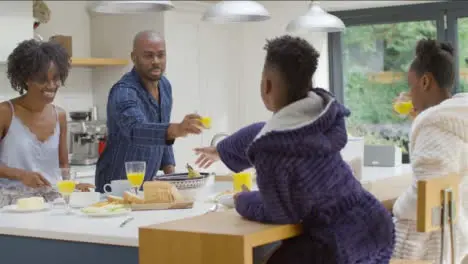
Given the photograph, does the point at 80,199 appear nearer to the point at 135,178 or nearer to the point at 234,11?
the point at 135,178

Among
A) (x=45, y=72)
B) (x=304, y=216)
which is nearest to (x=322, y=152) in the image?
(x=304, y=216)

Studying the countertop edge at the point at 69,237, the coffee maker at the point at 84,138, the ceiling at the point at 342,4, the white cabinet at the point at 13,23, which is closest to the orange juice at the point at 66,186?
the countertop edge at the point at 69,237

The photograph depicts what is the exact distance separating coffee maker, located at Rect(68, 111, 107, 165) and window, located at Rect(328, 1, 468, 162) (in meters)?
1.90

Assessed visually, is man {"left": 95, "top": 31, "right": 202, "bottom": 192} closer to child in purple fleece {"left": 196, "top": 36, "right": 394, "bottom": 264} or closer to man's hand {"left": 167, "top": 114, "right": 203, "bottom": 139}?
man's hand {"left": 167, "top": 114, "right": 203, "bottom": 139}

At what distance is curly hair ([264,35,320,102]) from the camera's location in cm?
228

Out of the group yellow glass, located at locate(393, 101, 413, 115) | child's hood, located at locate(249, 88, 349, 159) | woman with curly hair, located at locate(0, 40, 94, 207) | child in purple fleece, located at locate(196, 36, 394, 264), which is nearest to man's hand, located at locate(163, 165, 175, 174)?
woman with curly hair, located at locate(0, 40, 94, 207)

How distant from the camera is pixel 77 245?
2725 mm

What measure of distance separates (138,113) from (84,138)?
2262mm

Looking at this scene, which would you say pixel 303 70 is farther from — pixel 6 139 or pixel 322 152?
pixel 6 139

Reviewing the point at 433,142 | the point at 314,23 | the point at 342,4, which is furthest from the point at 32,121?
the point at 342,4

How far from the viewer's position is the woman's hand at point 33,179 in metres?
3.42

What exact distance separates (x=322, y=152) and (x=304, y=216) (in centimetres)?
18

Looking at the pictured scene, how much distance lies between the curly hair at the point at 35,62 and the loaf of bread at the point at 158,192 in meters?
0.81

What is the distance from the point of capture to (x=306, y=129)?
87.0 inches
